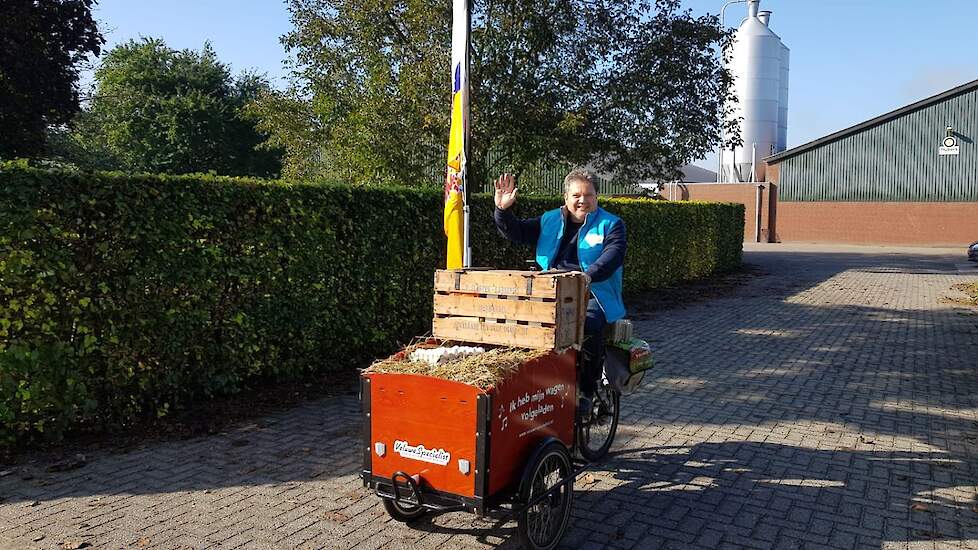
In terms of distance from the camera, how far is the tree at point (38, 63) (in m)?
21.3

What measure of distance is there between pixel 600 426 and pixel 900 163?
41.2 meters

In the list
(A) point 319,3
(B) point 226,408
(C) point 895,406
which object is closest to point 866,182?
(A) point 319,3

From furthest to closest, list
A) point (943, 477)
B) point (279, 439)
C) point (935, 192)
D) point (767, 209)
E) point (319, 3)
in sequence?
point (767, 209) → point (935, 192) → point (319, 3) → point (279, 439) → point (943, 477)

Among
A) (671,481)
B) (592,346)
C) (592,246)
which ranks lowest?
(671,481)

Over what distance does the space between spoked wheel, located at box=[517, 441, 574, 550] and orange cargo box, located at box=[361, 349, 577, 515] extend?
0.10 m

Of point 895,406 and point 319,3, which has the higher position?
point 319,3

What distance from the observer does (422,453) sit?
3.51 meters

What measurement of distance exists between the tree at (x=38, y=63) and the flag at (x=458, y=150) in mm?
18085

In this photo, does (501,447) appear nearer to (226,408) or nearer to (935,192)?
(226,408)

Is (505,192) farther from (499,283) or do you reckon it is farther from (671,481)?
(671,481)

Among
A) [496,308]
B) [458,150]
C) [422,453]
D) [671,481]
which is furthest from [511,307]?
[458,150]

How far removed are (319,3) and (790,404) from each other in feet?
42.7

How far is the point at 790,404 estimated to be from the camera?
22.6 ft

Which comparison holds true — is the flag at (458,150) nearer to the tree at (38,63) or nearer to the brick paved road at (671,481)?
the brick paved road at (671,481)
